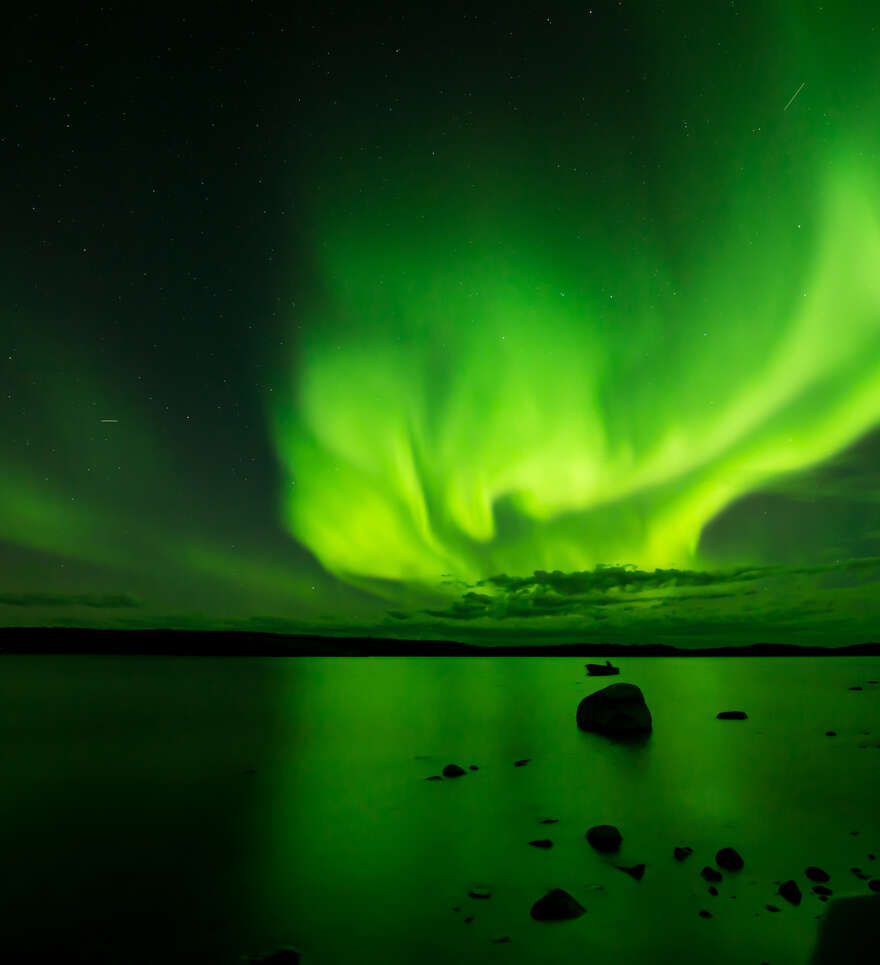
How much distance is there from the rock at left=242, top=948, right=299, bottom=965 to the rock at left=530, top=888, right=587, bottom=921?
3606mm

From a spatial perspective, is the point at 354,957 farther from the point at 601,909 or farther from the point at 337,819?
the point at 337,819

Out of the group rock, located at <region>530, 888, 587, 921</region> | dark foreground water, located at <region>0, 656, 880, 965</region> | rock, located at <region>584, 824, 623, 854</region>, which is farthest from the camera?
rock, located at <region>584, 824, 623, 854</region>

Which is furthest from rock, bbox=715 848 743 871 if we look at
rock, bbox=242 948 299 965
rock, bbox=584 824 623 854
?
rock, bbox=242 948 299 965

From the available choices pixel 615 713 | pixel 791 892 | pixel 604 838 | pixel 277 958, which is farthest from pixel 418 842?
pixel 615 713

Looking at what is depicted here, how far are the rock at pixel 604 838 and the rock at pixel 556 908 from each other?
371cm

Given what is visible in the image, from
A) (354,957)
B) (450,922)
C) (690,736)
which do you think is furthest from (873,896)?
(690,736)

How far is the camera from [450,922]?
9.95 metres

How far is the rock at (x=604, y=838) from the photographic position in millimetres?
13258

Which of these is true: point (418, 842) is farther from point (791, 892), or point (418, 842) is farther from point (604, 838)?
point (791, 892)

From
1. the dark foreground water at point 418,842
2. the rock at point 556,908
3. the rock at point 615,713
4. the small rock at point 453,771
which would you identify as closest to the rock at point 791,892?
the dark foreground water at point 418,842

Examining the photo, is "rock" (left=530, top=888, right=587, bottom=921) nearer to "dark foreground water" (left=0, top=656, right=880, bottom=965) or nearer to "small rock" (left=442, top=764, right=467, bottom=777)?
"dark foreground water" (left=0, top=656, right=880, bottom=965)

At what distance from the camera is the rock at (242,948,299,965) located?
8383mm

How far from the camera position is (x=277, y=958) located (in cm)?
846

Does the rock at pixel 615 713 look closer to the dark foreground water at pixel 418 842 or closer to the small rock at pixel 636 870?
the dark foreground water at pixel 418 842
